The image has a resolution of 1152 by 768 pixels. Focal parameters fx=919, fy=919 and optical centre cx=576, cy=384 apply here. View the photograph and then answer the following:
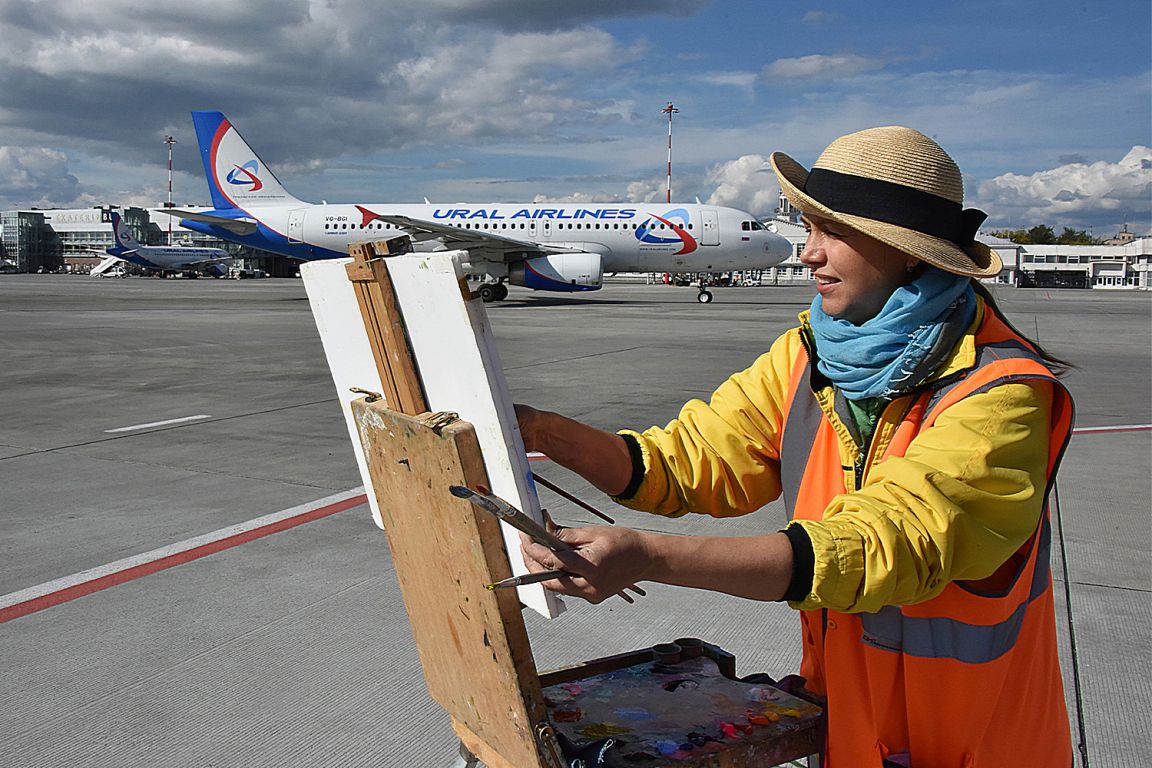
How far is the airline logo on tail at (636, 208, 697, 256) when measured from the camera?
95.6ft

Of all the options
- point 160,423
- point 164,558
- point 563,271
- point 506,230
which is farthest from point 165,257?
point 164,558

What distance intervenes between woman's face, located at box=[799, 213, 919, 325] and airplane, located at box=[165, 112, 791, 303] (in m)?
25.1

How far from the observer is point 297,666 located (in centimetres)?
337

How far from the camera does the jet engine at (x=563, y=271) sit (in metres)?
27.8

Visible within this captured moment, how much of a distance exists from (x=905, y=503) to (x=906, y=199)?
0.58 meters

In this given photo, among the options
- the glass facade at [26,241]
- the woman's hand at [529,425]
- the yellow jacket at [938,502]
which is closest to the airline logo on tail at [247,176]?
the woman's hand at [529,425]

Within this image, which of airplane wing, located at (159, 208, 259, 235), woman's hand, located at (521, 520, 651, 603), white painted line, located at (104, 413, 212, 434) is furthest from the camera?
airplane wing, located at (159, 208, 259, 235)

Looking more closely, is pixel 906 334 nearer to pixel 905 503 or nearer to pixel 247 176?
pixel 905 503

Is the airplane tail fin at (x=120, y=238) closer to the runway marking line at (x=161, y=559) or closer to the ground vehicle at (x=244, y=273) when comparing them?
the ground vehicle at (x=244, y=273)

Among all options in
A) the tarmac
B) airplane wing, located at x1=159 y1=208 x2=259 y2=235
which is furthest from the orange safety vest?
airplane wing, located at x1=159 y1=208 x2=259 y2=235

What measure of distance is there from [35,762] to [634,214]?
27.8 m

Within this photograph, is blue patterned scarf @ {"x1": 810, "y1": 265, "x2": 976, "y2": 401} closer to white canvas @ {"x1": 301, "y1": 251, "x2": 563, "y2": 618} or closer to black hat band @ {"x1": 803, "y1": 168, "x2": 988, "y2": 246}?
black hat band @ {"x1": 803, "y1": 168, "x2": 988, "y2": 246}

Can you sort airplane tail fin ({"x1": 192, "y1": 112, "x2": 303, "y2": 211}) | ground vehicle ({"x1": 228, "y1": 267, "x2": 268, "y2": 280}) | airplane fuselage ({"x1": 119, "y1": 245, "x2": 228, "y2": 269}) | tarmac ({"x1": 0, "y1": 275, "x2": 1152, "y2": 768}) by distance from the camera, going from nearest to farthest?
tarmac ({"x1": 0, "y1": 275, "x2": 1152, "y2": 768}), airplane tail fin ({"x1": 192, "y1": 112, "x2": 303, "y2": 211}), airplane fuselage ({"x1": 119, "y1": 245, "x2": 228, "y2": 269}), ground vehicle ({"x1": 228, "y1": 267, "x2": 268, "y2": 280})

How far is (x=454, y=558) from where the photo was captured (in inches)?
64.4
